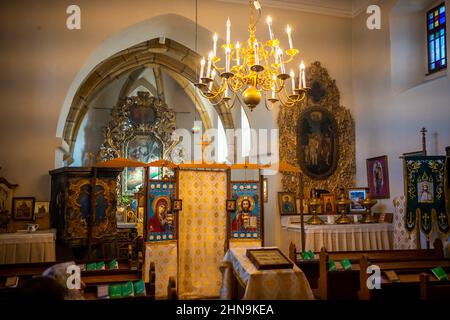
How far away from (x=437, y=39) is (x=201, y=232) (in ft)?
19.7

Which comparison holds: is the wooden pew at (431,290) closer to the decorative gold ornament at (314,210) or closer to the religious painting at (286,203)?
the decorative gold ornament at (314,210)

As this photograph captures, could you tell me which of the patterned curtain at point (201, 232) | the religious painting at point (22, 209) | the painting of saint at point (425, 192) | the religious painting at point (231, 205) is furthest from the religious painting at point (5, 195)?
the painting of saint at point (425, 192)

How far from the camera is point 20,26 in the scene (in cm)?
757

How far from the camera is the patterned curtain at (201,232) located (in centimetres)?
616

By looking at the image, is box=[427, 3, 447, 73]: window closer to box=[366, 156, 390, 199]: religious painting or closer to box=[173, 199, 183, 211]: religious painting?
box=[366, 156, 390, 199]: religious painting

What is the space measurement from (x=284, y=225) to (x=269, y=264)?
15.4ft

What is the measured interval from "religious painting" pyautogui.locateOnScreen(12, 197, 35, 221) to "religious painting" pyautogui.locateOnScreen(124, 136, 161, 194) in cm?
554

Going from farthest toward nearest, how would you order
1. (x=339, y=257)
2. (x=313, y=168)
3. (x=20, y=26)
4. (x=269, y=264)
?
(x=313, y=168) → (x=20, y=26) → (x=339, y=257) → (x=269, y=264)

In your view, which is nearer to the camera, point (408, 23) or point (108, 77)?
point (408, 23)

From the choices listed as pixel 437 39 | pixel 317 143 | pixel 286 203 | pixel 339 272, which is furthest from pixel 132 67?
pixel 339 272

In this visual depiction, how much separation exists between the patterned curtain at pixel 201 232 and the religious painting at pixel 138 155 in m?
7.04

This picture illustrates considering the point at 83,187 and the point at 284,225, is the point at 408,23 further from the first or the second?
the point at 83,187
